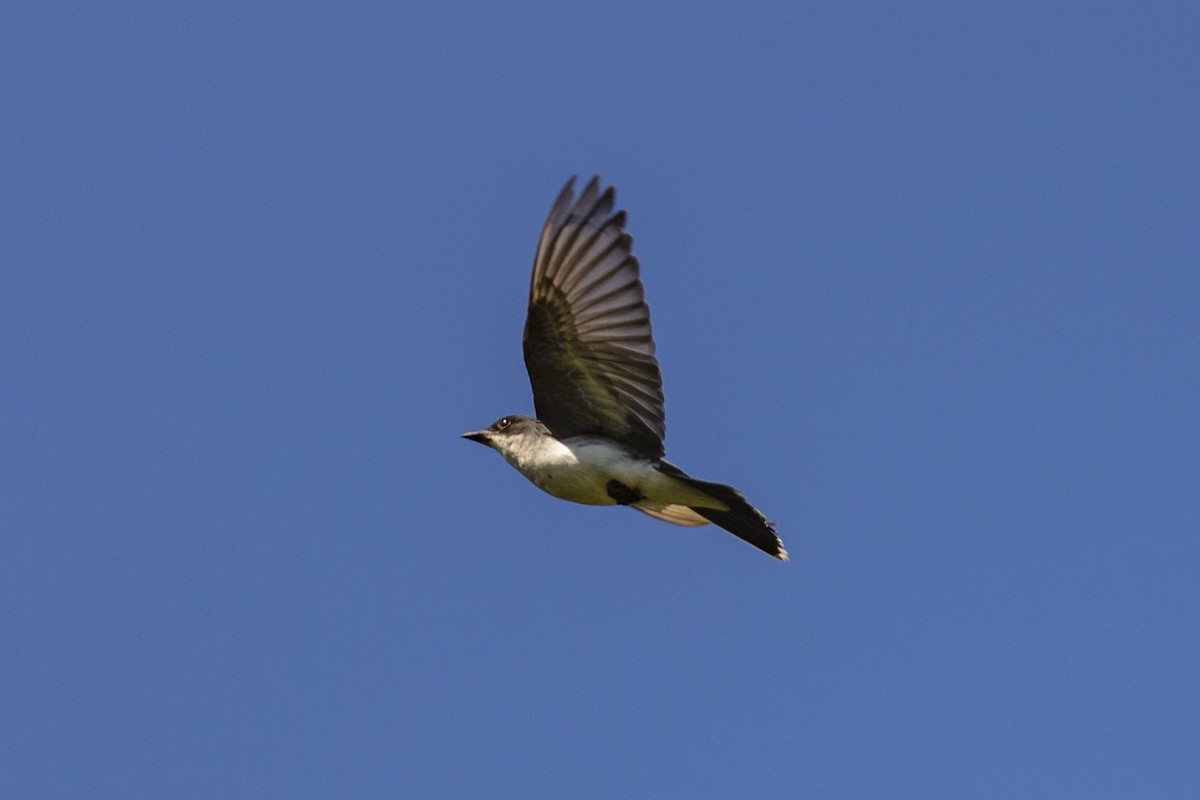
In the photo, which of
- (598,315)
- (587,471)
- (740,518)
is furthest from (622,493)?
(598,315)

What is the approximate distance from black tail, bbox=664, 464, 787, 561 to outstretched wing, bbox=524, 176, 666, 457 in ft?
1.84

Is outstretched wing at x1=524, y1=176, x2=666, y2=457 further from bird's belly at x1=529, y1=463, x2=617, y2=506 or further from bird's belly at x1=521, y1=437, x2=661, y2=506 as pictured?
bird's belly at x1=529, y1=463, x2=617, y2=506

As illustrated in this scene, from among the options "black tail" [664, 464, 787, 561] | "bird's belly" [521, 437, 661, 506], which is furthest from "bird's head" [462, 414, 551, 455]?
"black tail" [664, 464, 787, 561]

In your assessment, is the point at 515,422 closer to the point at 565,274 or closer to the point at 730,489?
the point at 565,274

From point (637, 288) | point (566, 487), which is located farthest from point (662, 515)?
point (637, 288)

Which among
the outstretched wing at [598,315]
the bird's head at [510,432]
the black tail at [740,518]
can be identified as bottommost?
Answer: the black tail at [740,518]

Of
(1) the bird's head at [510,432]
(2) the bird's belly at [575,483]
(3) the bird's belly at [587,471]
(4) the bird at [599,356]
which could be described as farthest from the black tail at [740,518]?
(1) the bird's head at [510,432]

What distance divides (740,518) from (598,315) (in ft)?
5.63

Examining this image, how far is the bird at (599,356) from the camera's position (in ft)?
37.0

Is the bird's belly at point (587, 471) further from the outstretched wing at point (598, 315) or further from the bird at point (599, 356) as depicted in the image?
the outstretched wing at point (598, 315)

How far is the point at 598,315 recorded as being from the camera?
446 inches

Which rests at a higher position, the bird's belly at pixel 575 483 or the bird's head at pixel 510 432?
the bird's head at pixel 510 432

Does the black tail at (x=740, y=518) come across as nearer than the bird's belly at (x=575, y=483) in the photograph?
Yes

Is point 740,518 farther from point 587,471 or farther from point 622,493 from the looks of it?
point 587,471
